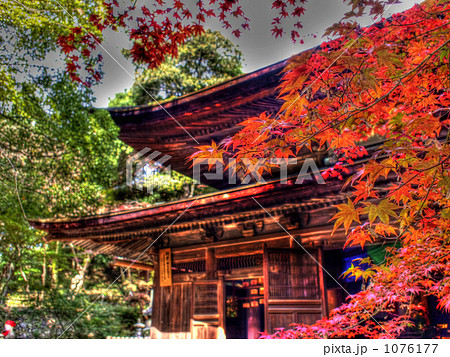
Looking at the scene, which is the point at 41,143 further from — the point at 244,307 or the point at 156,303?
the point at 244,307

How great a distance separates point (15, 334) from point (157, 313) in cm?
218

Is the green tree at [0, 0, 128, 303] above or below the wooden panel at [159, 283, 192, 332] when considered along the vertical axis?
above

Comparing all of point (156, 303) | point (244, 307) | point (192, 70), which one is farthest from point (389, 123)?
point (192, 70)

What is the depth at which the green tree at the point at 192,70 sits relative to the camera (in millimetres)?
10266

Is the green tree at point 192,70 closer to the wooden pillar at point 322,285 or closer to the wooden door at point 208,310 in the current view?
the wooden door at point 208,310

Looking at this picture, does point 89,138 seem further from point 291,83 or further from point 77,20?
point 291,83

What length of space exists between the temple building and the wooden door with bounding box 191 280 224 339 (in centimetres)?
1

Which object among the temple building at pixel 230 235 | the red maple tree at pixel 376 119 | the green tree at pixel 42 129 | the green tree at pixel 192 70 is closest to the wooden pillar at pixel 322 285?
the temple building at pixel 230 235

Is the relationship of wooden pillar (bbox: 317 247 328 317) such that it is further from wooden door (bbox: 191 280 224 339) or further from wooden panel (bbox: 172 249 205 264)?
wooden panel (bbox: 172 249 205 264)

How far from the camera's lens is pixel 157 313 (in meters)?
5.23

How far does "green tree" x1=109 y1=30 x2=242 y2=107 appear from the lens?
33.7 ft

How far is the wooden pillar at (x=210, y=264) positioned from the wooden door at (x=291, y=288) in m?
1.07

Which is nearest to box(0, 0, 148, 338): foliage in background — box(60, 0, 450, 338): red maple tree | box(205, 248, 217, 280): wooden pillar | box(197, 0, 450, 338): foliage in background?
box(60, 0, 450, 338): red maple tree
